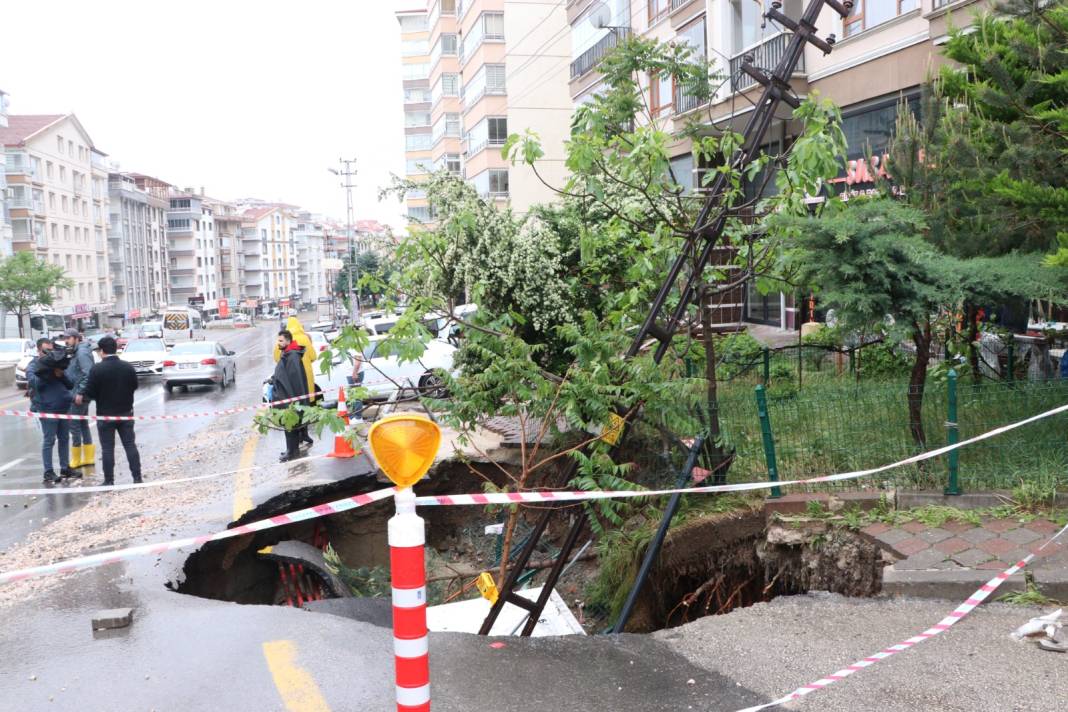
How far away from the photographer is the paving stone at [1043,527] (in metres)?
5.69

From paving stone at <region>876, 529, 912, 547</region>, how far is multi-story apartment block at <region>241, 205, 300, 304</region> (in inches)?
5309

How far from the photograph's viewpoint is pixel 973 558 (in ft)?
17.5

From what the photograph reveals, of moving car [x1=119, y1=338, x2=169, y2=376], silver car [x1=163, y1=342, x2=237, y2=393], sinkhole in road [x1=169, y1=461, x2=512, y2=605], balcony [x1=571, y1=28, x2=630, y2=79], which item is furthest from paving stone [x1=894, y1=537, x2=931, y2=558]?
moving car [x1=119, y1=338, x2=169, y2=376]

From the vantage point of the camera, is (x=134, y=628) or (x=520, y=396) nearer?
(x=134, y=628)

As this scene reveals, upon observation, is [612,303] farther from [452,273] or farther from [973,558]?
Answer: [973,558]

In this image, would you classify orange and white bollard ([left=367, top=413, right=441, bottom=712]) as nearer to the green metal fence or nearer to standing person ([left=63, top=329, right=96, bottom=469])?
the green metal fence

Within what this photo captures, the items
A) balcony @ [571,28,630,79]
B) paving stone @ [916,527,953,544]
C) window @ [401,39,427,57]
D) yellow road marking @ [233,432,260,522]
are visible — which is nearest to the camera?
paving stone @ [916,527,953,544]

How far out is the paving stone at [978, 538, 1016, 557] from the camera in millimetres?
5426

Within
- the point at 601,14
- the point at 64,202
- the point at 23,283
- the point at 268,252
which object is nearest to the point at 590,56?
the point at 601,14

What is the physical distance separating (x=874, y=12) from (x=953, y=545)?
13.9m

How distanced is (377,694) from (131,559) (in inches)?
129

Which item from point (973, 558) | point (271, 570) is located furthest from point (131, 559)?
point (973, 558)

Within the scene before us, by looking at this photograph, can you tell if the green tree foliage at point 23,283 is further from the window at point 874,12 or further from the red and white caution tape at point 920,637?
the red and white caution tape at point 920,637

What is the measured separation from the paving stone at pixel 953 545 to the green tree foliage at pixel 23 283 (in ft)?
197
